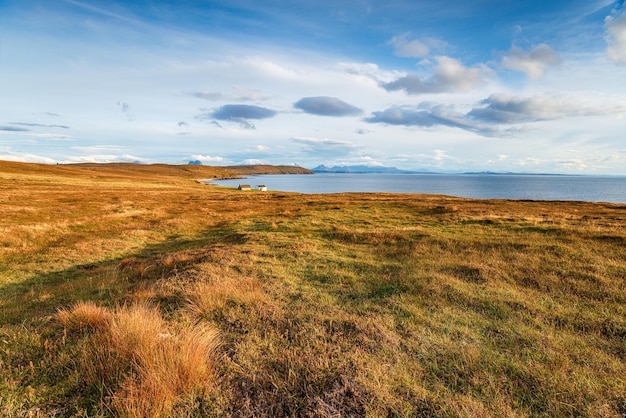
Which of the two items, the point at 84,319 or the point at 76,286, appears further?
the point at 76,286

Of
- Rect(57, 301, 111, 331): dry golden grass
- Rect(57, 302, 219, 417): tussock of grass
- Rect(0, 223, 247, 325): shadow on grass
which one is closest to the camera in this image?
Rect(57, 302, 219, 417): tussock of grass

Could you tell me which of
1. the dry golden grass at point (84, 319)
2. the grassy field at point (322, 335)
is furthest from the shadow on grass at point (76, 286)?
the dry golden grass at point (84, 319)

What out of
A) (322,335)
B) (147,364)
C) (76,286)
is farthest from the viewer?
(76,286)

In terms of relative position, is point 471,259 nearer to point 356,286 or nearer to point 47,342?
point 356,286

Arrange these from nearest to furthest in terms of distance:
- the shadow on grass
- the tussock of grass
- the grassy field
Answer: the tussock of grass, the grassy field, the shadow on grass

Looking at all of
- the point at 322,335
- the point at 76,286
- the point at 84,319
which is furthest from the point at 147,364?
the point at 76,286

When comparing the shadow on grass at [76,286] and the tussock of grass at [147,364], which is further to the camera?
the shadow on grass at [76,286]

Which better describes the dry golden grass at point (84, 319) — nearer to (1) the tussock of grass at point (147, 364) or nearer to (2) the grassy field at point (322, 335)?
(2) the grassy field at point (322, 335)

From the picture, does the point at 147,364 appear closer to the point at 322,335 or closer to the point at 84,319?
the point at 84,319

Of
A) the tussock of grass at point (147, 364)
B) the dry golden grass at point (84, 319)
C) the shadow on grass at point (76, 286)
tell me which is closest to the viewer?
the tussock of grass at point (147, 364)

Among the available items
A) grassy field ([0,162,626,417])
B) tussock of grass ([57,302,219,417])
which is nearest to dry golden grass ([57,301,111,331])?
grassy field ([0,162,626,417])

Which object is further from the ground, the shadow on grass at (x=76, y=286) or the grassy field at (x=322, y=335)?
the grassy field at (x=322, y=335)

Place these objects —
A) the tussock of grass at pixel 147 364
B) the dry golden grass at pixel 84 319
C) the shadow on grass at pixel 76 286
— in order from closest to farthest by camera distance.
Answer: the tussock of grass at pixel 147 364 → the dry golden grass at pixel 84 319 → the shadow on grass at pixel 76 286

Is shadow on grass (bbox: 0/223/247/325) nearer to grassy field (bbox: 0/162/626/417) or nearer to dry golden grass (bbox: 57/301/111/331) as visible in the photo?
grassy field (bbox: 0/162/626/417)
